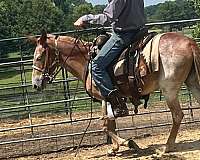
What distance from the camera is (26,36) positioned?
739 centimetres

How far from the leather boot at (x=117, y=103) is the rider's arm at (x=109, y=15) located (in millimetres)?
1065

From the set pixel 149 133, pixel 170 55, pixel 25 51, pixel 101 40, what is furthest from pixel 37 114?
pixel 170 55

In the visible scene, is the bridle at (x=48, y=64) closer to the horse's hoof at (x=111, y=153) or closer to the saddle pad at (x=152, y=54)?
the saddle pad at (x=152, y=54)

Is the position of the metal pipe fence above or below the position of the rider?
below

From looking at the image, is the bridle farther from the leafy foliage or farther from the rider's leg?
the leafy foliage

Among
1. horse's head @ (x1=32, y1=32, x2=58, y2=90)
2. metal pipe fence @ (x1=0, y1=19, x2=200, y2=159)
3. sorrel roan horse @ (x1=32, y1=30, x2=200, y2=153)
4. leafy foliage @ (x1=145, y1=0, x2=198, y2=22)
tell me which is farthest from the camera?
leafy foliage @ (x1=145, y1=0, x2=198, y2=22)

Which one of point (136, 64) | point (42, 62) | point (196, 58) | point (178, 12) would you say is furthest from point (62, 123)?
point (178, 12)

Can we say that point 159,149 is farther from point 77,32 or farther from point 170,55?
point 77,32

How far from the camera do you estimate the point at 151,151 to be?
7035 mm

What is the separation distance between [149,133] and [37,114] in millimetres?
4705

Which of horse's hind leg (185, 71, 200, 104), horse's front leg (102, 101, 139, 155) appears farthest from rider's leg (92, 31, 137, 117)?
horse's hind leg (185, 71, 200, 104)

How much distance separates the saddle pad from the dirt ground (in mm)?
1288

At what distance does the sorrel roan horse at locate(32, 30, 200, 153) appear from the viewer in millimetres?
6426

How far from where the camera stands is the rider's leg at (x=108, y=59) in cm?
672
